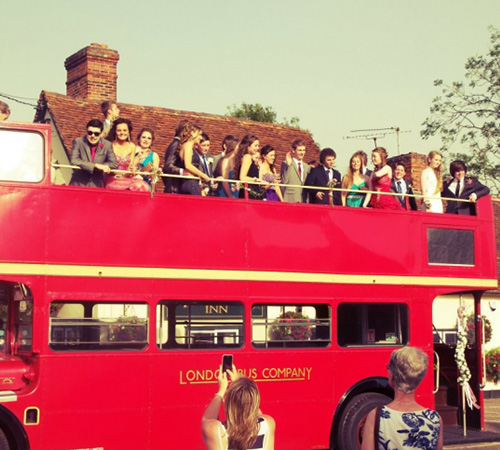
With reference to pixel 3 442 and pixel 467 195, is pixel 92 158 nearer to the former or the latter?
pixel 3 442

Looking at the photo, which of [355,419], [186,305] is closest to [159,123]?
[355,419]

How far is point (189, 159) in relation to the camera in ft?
41.2

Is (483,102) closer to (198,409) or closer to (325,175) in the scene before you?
(325,175)

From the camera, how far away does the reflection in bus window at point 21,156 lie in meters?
10.9

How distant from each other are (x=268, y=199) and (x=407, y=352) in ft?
25.9

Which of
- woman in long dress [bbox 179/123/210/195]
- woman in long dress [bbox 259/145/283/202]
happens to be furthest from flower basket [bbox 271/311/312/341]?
woman in long dress [bbox 179/123/210/195]

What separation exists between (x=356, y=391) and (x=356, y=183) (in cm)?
302

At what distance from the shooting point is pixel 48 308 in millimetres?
10930

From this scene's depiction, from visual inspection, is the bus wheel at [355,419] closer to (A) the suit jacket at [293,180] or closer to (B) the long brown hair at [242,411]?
(A) the suit jacket at [293,180]

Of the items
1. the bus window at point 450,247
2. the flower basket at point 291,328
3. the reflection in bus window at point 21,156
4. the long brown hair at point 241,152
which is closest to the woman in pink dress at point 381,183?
the bus window at point 450,247

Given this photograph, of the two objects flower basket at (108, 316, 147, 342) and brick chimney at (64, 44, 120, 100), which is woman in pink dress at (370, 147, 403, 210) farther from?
brick chimney at (64, 44, 120, 100)

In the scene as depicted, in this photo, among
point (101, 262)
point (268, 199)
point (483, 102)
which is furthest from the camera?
point (483, 102)

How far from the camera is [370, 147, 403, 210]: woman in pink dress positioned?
1423cm

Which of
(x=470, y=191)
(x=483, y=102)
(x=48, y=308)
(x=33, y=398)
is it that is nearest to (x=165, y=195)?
(x=48, y=308)
